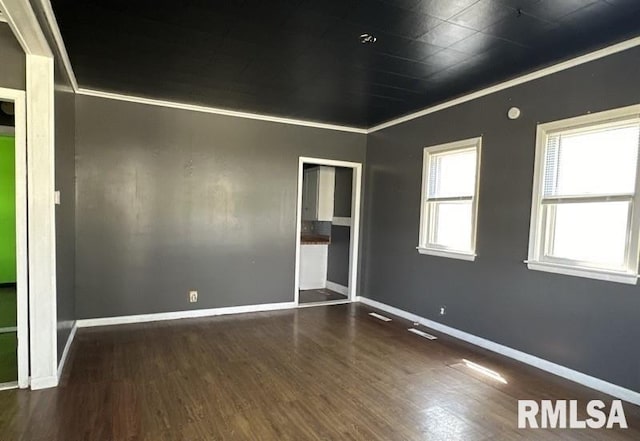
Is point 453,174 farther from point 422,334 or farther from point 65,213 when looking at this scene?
point 65,213

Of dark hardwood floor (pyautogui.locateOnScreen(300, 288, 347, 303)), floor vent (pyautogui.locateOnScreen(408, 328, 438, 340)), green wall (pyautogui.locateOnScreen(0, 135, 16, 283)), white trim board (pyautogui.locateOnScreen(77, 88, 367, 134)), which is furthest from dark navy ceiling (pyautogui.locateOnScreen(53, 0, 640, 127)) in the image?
green wall (pyautogui.locateOnScreen(0, 135, 16, 283))

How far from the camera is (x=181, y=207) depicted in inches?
176

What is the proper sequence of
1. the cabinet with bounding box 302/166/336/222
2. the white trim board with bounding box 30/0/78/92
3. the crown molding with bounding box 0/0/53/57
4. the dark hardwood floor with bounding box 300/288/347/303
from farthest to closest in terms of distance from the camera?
the cabinet with bounding box 302/166/336/222 → the dark hardwood floor with bounding box 300/288/347/303 → the white trim board with bounding box 30/0/78/92 → the crown molding with bounding box 0/0/53/57

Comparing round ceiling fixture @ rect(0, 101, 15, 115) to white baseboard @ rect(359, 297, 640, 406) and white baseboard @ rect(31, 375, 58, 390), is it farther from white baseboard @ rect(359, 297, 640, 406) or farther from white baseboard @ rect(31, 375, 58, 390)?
white baseboard @ rect(359, 297, 640, 406)

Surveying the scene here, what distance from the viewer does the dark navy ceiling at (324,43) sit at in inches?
91.2

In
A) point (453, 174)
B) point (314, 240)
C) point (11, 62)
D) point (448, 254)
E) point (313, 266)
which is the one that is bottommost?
point (313, 266)

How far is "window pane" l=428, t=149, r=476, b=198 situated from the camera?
404 centimetres

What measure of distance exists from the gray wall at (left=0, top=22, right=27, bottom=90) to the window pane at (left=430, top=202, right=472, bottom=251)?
4048 millimetres

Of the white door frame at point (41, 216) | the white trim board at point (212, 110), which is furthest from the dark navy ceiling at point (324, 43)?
the white door frame at point (41, 216)

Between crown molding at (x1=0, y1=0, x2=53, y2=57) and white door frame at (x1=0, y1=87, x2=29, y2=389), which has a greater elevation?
crown molding at (x1=0, y1=0, x2=53, y2=57)

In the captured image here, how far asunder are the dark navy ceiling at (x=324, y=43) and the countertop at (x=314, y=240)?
2588 mm

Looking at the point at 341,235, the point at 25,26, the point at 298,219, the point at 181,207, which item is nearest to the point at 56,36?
the point at 25,26

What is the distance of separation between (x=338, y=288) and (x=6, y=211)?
217 inches

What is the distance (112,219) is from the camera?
4.14 meters
